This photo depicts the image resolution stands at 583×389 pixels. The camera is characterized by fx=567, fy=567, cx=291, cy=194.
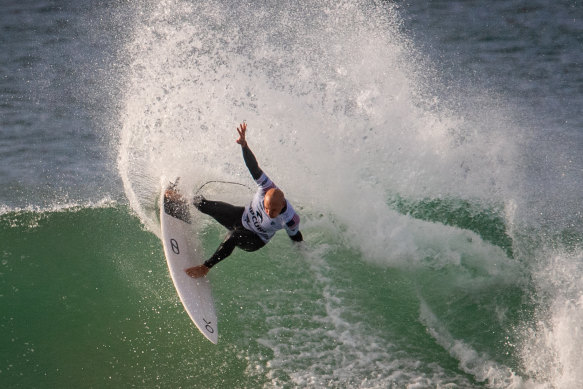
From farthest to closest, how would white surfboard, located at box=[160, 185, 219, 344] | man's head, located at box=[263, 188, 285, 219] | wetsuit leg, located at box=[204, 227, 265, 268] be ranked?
1. wetsuit leg, located at box=[204, 227, 265, 268]
2. white surfboard, located at box=[160, 185, 219, 344]
3. man's head, located at box=[263, 188, 285, 219]

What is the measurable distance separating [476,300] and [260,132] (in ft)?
12.4

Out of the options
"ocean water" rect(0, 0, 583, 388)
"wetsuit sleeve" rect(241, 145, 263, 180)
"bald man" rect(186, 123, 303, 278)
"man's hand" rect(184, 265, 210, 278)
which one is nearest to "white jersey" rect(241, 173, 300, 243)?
"bald man" rect(186, 123, 303, 278)

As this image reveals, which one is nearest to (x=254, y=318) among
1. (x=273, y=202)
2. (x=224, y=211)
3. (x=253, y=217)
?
(x=253, y=217)

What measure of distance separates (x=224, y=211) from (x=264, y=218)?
733 mm

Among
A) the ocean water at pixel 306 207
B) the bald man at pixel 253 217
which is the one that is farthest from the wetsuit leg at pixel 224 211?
the ocean water at pixel 306 207

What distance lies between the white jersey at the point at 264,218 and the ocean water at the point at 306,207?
84cm

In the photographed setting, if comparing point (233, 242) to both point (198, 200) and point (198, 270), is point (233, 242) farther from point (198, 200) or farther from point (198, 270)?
point (198, 200)

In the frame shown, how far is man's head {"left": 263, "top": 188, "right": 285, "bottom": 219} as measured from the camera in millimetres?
5898

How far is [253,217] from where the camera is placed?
21.0 ft

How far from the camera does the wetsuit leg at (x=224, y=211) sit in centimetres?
673

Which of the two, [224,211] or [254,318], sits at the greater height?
[224,211]

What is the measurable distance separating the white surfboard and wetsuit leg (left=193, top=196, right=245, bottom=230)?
339 mm

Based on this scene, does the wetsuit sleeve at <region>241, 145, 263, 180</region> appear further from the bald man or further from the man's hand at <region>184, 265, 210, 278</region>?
the man's hand at <region>184, 265, 210, 278</region>

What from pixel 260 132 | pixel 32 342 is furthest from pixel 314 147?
pixel 32 342
